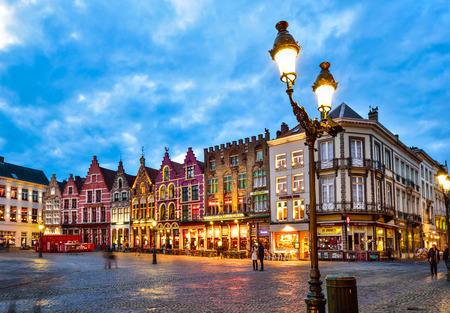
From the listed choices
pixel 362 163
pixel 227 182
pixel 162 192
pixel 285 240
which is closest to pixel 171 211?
pixel 162 192

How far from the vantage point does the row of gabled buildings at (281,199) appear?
37.6 m

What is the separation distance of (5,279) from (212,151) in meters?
34.1

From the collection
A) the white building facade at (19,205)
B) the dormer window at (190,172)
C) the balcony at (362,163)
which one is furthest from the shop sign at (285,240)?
the white building facade at (19,205)

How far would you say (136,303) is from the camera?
1180 centimetres

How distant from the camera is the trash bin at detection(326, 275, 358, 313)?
6.68 meters

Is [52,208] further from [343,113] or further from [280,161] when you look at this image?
[343,113]

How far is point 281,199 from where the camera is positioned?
4253 cm

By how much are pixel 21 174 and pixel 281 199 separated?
2096 inches

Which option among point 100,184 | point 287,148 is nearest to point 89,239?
point 100,184

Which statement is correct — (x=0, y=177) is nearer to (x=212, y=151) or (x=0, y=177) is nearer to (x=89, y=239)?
(x=89, y=239)

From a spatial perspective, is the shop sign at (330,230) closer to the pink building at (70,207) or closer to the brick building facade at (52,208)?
the pink building at (70,207)

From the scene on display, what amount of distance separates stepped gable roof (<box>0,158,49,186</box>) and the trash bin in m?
73.9

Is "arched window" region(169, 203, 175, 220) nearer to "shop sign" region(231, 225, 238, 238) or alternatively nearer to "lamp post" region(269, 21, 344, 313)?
"shop sign" region(231, 225, 238, 238)

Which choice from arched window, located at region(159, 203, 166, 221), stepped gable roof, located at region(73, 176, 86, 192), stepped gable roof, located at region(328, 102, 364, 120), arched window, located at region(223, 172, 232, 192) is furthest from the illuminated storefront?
stepped gable roof, located at region(73, 176, 86, 192)
